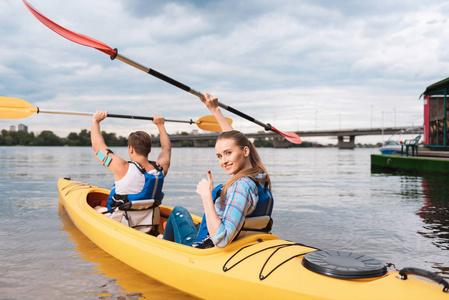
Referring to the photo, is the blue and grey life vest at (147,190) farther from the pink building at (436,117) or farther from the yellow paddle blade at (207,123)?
the pink building at (436,117)

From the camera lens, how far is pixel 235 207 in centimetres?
263

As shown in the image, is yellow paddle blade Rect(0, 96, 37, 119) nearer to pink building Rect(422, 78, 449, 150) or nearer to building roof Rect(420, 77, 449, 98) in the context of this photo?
building roof Rect(420, 77, 449, 98)

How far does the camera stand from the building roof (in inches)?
664

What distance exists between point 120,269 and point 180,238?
1.16m

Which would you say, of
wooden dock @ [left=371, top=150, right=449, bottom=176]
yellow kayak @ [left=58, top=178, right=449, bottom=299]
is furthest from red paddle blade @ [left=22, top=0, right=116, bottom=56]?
wooden dock @ [left=371, top=150, right=449, bottom=176]

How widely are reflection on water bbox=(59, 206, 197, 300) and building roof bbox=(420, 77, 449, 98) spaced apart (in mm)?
17033

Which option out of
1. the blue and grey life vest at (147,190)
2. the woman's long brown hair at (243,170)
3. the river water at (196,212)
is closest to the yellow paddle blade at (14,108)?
the river water at (196,212)

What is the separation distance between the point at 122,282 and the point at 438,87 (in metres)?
18.3

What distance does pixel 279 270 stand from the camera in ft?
9.18

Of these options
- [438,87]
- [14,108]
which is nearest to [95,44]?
[14,108]

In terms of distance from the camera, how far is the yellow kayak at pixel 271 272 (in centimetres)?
245

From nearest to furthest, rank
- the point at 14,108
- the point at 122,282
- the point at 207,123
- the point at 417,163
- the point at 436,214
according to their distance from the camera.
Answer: the point at 122,282 → the point at 14,108 → the point at 207,123 → the point at 436,214 → the point at 417,163

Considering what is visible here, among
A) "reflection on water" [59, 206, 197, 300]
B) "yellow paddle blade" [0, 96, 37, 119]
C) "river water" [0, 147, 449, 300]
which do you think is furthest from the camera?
"yellow paddle blade" [0, 96, 37, 119]

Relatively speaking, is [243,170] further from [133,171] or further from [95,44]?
[95,44]
